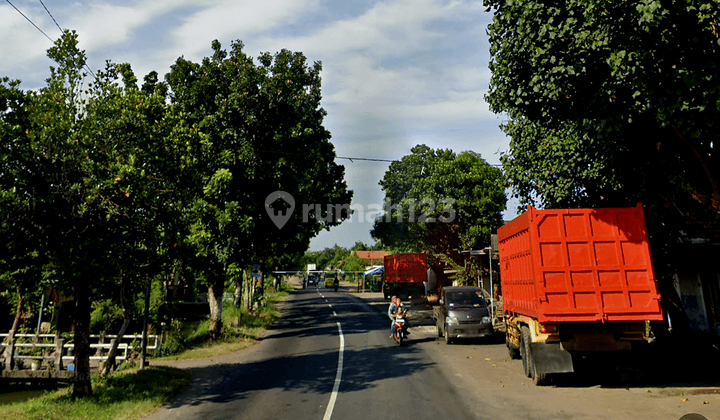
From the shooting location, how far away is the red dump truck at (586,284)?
9.86 metres

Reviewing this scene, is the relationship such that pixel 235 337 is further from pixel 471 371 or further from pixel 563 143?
pixel 563 143

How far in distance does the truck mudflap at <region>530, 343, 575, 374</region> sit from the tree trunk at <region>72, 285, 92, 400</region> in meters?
9.52

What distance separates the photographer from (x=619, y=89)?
28.1ft

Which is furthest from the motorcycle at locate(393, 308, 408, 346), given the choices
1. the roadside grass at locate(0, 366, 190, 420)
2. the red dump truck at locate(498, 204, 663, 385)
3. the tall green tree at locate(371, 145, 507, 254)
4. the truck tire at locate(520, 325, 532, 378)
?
the tall green tree at locate(371, 145, 507, 254)

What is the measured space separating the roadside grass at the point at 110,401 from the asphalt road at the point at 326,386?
0.51 metres

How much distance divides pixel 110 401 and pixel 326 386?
457 cm

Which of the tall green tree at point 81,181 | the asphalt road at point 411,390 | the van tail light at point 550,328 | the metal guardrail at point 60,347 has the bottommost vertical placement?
the asphalt road at point 411,390

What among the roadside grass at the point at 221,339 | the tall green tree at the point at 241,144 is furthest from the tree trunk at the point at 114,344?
the tall green tree at the point at 241,144

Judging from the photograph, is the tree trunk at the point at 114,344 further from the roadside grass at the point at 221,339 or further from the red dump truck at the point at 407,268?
the red dump truck at the point at 407,268

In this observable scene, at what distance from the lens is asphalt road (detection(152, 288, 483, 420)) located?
29.6 ft

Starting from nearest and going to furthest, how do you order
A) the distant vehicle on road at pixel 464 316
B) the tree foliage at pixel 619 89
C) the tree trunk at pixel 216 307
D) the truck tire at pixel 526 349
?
1. the tree foliage at pixel 619 89
2. the truck tire at pixel 526 349
3. the distant vehicle on road at pixel 464 316
4. the tree trunk at pixel 216 307

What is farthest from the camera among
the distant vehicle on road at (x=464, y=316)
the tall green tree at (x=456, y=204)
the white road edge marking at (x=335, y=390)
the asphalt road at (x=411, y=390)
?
the tall green tree at (x=456, y=204)

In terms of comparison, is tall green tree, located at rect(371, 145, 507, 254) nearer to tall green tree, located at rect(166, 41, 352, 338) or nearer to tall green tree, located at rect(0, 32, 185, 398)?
tall green tree, located at rect(166, 41, 352, 338)

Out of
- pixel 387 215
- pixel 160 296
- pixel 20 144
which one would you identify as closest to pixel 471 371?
pixel 20 144
